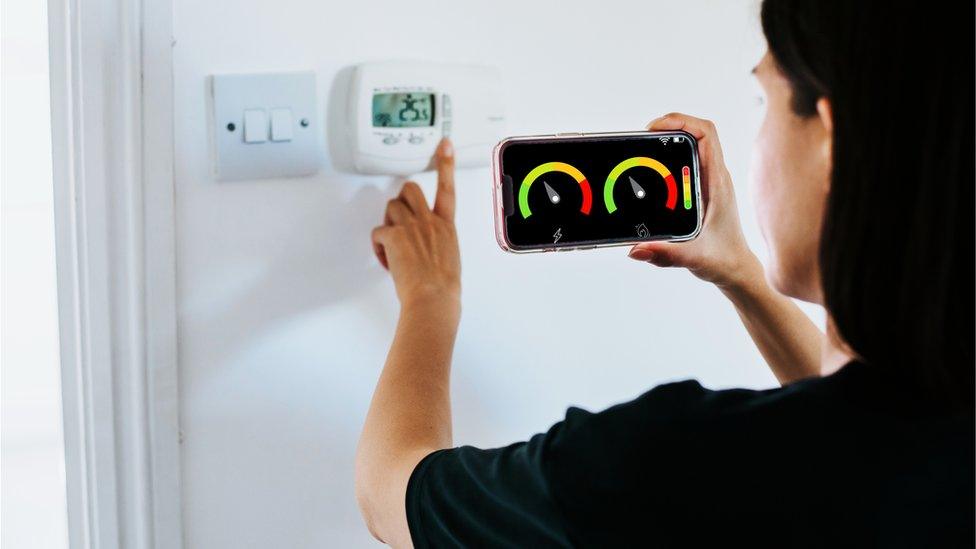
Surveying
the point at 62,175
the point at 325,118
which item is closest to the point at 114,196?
the point at 62,175

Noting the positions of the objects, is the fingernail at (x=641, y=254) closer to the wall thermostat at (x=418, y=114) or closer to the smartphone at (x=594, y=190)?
the smartphone at (x=594, y=190)

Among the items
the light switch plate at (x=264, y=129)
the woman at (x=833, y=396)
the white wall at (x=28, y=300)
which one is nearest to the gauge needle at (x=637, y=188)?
the woman at (x=833, y=396)

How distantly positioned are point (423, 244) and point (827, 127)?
38 cm

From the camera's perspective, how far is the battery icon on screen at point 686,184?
0.73 metres

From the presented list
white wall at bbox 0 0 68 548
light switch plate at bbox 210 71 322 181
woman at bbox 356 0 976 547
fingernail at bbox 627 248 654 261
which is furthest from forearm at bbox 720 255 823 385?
white wall at bbox 0 0 68 548

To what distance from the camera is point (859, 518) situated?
497 millimetres

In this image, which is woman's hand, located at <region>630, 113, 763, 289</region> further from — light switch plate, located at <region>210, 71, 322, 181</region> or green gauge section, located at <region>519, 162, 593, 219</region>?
light switch plate, located at <region>210, 71, 322, 181</region>

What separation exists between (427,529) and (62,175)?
383 mm

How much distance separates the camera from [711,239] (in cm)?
79

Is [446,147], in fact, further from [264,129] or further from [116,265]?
[116,265]

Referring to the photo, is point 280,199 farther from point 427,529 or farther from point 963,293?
point 963,293

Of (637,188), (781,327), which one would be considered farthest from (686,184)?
(781,327)

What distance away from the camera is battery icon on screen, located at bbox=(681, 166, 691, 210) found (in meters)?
0.73

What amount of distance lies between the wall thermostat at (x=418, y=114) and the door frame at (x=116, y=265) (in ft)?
0.50
